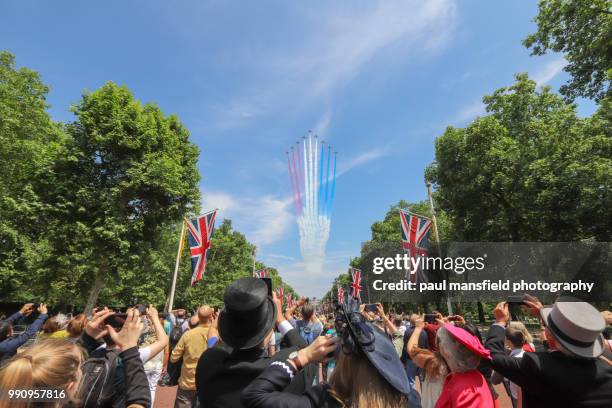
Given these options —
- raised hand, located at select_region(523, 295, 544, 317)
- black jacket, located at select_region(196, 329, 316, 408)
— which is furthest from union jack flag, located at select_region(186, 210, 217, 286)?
raised hand, located at select_region(523, 295, 544, 317)

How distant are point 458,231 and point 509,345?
2667 cm

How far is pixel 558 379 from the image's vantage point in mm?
2498

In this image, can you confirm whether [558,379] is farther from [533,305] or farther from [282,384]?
[282,384]

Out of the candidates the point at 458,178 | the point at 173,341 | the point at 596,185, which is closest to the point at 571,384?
the point at 173,341

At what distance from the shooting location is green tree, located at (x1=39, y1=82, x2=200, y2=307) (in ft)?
59.7

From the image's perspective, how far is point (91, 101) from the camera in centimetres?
1972

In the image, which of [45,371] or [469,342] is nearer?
[45,371]

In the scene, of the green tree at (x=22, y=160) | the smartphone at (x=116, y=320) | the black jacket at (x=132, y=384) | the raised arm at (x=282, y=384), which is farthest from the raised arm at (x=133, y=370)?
the green tree at (x=22, y=160)

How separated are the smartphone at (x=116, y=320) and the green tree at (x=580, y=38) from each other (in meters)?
22.1

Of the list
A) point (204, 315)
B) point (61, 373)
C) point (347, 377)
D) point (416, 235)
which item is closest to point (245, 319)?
point (347, 377)

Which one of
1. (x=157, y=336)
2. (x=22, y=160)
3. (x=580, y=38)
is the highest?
(x=580, y=38)

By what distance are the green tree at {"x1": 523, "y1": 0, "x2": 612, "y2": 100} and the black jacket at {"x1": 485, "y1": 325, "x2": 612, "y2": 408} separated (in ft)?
65.2

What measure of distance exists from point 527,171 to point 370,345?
25391 mm

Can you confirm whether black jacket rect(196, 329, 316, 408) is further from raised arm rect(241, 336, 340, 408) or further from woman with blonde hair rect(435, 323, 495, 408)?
woman with blonde hair rect(435, 323, 495, 408)
